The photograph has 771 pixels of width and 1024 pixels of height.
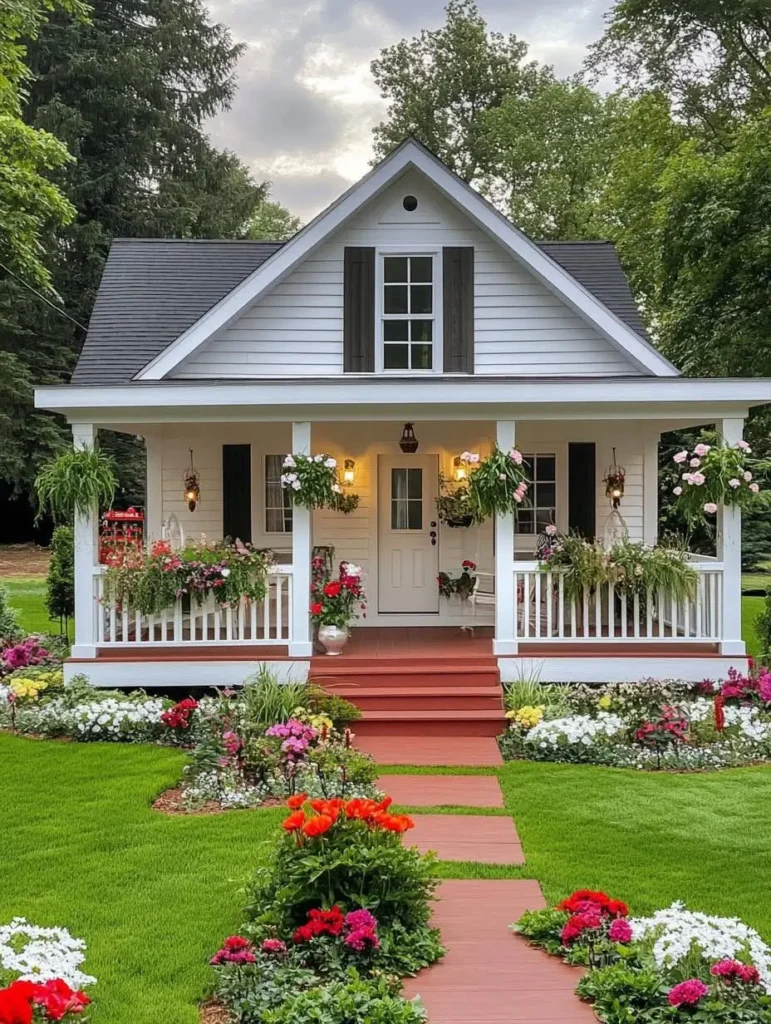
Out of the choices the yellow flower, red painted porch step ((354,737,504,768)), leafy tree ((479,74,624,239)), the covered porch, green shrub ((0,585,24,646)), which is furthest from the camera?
leafy tree ((479,74,624,239))

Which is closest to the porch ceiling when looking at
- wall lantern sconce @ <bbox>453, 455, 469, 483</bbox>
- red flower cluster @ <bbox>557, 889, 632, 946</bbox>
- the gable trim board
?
the gable trim board

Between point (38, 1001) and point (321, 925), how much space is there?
4.29 ft

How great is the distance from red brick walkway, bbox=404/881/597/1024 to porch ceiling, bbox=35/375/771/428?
5388 mm

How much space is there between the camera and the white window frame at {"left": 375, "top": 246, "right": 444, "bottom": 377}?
1094 centimetres

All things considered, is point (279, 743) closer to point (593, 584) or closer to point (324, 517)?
point (593, 584)

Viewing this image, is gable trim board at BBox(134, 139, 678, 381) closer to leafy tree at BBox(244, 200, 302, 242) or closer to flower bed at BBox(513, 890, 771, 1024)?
flower bed at BBox(513, 890, 771, 1024)

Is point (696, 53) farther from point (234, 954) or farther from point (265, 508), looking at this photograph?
point (234, 954)

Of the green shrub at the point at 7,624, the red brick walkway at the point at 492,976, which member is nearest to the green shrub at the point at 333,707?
the red brick walkway at the point at 492,976

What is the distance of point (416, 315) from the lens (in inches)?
434

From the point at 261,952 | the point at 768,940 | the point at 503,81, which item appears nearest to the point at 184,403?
the point at 261,952

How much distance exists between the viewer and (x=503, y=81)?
30984 millimetres

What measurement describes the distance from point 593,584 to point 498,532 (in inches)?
44.6

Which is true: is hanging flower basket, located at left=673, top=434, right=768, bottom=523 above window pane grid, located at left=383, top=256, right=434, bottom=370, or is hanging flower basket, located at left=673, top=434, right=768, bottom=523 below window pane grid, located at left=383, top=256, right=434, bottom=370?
below

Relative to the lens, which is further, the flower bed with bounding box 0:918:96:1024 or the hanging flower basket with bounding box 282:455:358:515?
the hanging flower basket with bounding box 282:455:358:515
